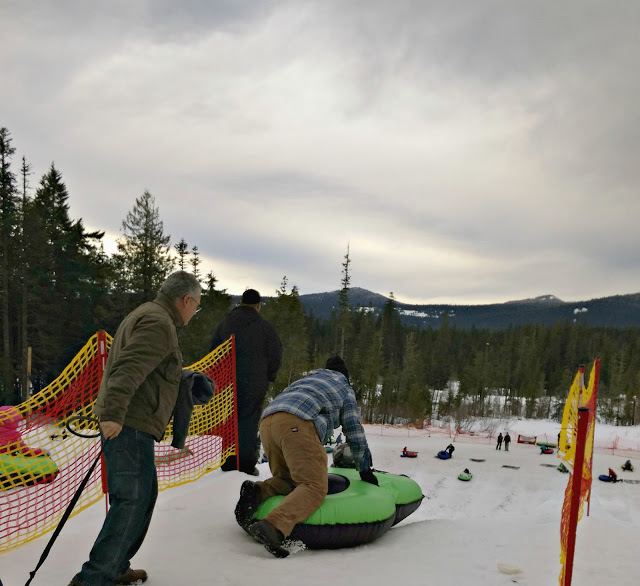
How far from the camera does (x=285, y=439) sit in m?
4.14

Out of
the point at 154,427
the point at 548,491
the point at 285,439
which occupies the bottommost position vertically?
the point at 548,491

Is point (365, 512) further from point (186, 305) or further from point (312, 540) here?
point (186, 305)

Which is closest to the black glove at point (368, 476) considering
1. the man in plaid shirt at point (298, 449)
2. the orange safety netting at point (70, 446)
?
the man in plaid shirt at point (298, 449)

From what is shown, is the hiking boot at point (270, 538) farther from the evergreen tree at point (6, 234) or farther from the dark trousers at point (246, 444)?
the evergreen tree at point (6, 234)

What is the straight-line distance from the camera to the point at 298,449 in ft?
13.4

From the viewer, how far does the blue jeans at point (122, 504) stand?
2.76 m

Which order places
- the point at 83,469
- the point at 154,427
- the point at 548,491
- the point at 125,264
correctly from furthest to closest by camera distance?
the point at 125,264
the point at 548,491
the point at 83,469
the point at 154,427

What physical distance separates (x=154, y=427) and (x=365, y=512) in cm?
220

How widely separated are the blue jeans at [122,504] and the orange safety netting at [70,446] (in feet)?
2.73

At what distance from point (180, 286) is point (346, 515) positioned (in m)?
2.42

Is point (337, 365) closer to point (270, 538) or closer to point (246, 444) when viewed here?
point (270, 538)

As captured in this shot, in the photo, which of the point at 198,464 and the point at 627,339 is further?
the point at 627,339

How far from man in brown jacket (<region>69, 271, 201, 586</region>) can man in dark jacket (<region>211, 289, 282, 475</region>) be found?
10.5ft

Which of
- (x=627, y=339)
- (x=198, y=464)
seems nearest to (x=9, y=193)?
(x=198, y=464)
